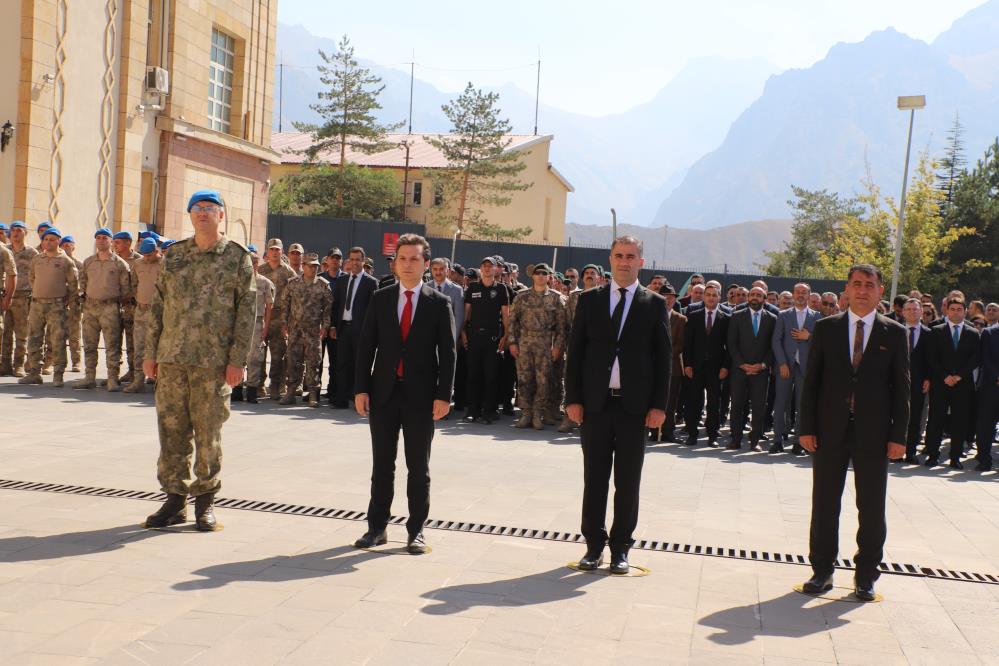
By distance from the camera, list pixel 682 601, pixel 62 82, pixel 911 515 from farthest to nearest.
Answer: pixel 62 82 < pixel 911 515 < pixel 682 601

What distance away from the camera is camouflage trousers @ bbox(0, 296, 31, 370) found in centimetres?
1452

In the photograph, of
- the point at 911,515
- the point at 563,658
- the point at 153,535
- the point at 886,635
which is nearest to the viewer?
the point at 563,658

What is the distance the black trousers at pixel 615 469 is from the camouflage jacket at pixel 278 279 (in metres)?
8.50

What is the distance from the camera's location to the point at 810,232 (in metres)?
71.4

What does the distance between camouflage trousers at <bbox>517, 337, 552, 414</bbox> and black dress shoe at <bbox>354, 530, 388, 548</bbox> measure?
674 centimetres

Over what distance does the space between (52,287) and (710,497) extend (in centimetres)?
948

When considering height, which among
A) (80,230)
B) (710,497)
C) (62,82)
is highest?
(62,82)

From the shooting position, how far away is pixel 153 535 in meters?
6.33

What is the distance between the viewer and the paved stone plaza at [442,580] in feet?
15.3

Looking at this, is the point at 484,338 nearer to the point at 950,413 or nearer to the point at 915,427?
the point at 915,427

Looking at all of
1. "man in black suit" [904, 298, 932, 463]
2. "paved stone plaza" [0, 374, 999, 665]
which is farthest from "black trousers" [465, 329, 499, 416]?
"man in black suit" [904, 298, 932, 463]

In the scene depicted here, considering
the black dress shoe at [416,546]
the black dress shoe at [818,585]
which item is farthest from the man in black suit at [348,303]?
the black dress shoe at [818,585]

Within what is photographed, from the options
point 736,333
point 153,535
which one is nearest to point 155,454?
point 153,535

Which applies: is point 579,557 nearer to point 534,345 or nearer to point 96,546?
point 96,546
